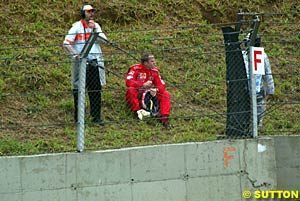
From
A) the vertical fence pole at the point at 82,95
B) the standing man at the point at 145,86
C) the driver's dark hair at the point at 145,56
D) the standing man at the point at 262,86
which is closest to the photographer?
the vertical fence pole at the point at 82,95

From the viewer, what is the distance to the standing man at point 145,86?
403 inches

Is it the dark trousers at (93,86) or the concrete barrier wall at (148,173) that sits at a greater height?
the dark trousers at (93,86)

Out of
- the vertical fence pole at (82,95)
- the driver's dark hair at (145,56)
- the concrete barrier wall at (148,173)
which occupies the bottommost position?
the concrete barrier wall at (148,173)

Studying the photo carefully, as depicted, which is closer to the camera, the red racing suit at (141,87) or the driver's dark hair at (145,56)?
the red racing suit at (141,87)

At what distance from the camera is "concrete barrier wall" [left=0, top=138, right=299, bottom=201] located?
28.4 ft

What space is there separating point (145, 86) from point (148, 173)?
1.78m

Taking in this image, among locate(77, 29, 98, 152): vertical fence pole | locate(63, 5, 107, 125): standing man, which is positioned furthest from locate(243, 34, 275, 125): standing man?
locate(77, 29, 98, 152): vertical fence pole

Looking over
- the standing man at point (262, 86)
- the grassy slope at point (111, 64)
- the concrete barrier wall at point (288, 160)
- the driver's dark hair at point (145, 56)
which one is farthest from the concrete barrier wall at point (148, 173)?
the driver's dark hair at point (145, 56)

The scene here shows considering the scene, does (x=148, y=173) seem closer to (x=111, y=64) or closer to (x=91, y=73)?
(x=91, y=73)

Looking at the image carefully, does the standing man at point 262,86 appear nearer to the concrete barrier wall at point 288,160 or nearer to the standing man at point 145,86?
the concrete barrier wall at point 288,160

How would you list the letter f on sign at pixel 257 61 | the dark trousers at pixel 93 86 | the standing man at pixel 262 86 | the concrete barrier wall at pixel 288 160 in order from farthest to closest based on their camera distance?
the dark trousers at pixel 93 86, the standing man at pixel 262 86, the concrete barrier wall at pixel 288 160, the letter f on sign at pixel 257 61

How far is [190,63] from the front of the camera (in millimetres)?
12234

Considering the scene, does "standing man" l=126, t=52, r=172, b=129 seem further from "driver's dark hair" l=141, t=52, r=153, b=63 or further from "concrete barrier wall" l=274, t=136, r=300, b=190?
"concrete barrier wall" l=274, t=136, r=300, b=190

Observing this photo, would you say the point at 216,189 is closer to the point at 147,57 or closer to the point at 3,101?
the point at 147,57
